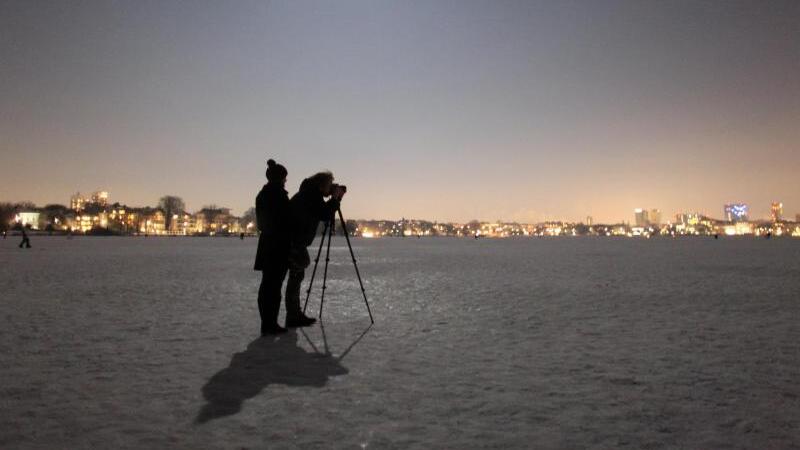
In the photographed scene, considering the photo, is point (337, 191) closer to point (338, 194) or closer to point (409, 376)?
point (338, 194)

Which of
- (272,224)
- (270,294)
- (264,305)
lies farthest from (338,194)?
(264,305)

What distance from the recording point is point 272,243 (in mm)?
8047

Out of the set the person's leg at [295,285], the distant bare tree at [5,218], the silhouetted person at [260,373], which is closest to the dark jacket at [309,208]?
the person's leg at [295,285]

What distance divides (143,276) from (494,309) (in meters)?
13.4

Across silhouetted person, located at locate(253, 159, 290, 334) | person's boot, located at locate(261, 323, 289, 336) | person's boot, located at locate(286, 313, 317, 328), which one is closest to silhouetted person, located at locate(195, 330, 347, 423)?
person's boot, located at locate(261, 323, 289, 336)

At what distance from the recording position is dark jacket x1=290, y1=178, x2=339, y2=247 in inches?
347

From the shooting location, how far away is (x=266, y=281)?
7980mm

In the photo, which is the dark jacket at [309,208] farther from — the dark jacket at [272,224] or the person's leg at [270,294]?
the person's leg at [270,294]

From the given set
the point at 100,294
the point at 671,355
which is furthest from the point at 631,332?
the point at 100,294

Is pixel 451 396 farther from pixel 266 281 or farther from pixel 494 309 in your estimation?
pixel 494 309

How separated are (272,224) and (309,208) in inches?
39.5

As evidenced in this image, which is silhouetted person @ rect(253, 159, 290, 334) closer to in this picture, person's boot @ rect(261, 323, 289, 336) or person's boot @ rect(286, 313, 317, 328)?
person's boot @ rect(261, 323, 289, 336)

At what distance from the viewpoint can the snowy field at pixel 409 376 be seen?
397 cm

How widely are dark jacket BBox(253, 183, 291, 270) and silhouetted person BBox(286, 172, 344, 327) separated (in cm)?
61
